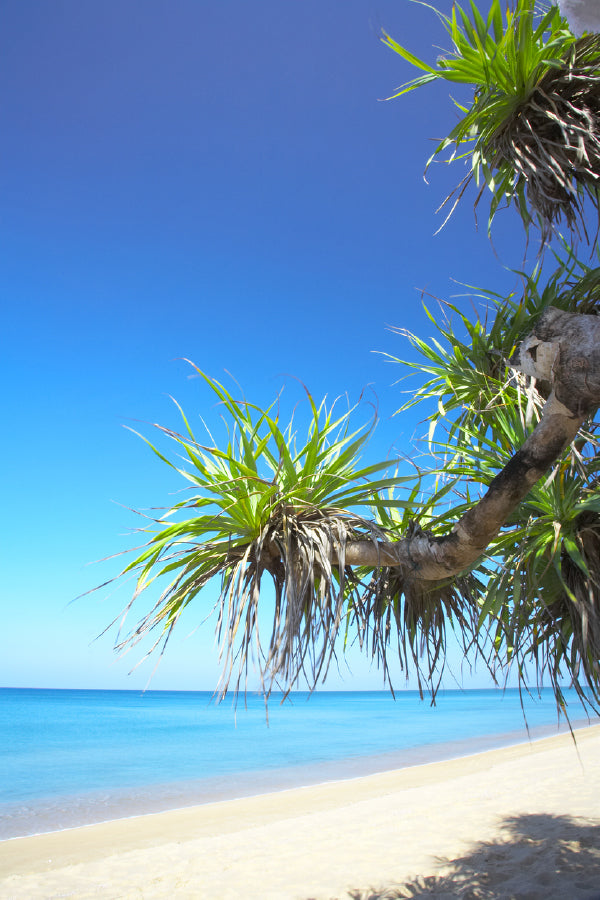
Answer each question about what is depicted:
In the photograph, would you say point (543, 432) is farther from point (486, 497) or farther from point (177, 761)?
point (177, 761)

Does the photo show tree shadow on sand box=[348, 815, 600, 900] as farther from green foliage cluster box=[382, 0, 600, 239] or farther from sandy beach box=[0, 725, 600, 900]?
green foliage cluster box=[382, 0, 600, 239]

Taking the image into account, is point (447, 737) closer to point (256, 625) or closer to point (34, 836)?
point (34, 836)

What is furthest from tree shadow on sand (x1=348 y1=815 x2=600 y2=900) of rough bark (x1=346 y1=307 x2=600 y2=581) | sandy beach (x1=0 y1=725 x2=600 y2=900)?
rough bark (x1=346 y1=307 x2=600 y2=581)

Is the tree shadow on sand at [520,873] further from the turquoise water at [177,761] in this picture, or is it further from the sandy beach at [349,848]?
the turquoise water at [177,761]

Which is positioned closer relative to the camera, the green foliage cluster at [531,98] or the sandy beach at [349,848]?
the green foliage cluster at [531,98]

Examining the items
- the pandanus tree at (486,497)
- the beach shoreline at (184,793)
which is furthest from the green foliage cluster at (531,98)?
the beach shoreline at (184,793)

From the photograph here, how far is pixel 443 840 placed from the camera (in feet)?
19.2

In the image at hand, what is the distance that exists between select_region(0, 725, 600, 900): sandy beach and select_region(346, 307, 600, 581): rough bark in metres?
3.02

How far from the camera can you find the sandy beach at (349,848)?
4.44 m

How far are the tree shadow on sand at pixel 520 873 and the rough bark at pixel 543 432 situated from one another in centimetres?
276

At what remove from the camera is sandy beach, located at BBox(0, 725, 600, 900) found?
4443mm

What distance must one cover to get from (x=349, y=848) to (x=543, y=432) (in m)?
5.75

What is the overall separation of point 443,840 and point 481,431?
16.0ft

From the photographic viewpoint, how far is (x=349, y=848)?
19.5 ft
